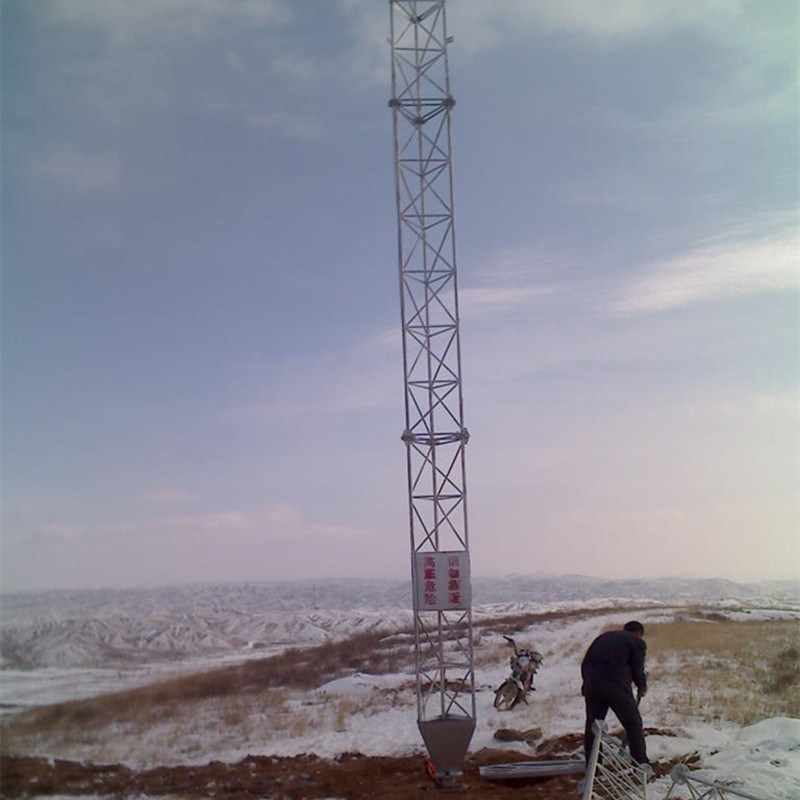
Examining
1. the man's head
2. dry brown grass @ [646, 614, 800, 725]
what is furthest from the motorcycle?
the man's head

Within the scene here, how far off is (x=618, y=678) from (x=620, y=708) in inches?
12.4

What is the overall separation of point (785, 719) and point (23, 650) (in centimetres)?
1690

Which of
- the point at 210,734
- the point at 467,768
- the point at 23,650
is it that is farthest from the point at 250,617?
the point at 467,768

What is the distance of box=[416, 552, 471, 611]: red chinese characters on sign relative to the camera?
1233 centimetres

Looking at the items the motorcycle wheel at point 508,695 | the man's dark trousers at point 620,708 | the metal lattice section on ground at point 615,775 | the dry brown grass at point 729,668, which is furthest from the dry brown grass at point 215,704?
the metal lattice section on ground at point 615,775

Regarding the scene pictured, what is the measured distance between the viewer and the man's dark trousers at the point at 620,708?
30.8 ft

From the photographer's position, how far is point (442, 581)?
487 inches

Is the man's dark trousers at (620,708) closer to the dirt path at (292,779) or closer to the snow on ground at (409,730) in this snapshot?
the snow on ground at (409,730)

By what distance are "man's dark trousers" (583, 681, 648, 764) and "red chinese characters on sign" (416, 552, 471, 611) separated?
2862 millimetres

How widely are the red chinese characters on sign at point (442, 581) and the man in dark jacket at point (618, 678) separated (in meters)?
2.82

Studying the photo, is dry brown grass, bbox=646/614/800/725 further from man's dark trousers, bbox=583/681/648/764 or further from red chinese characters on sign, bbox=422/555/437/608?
red chinese characters on sign, bbox=422/555/437/608

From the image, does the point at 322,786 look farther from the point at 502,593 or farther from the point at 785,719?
the point at 502,593

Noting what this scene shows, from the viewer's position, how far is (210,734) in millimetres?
17375

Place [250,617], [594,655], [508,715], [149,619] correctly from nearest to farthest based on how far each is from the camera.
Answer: [594,655] < [508,715] < [149,619] < [250,617]
